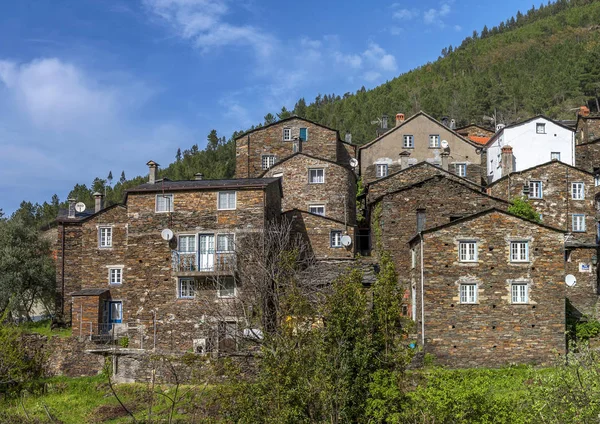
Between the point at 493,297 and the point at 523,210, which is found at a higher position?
the point at 523,210

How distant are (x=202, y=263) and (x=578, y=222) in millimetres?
24484

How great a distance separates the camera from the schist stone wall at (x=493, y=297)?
31.7 metres

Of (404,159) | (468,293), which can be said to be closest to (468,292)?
(468,293)

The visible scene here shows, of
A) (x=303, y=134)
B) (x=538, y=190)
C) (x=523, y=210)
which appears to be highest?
(x=303, y=134)

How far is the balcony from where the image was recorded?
34.8 metres

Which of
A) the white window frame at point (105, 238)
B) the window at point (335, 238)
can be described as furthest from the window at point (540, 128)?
the white window frame at point (105, 238)

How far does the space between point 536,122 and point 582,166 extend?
5065 mm

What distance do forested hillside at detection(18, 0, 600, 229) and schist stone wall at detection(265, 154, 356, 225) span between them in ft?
102

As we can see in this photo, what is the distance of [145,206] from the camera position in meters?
37.0

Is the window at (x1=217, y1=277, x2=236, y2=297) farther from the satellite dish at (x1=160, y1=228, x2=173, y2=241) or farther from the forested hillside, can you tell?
the forested hillside

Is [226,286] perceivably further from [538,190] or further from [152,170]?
[538,190]

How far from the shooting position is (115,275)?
41531mm

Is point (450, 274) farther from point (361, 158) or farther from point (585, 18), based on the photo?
point (585, 18)

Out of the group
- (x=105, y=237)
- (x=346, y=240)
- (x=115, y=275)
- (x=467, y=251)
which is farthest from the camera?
(x=105, y=237)
